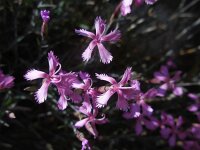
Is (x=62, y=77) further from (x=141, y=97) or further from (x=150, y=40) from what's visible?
(x=150, y=40)

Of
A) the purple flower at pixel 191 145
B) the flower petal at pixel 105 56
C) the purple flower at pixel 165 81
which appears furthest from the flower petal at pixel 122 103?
the purple flower at pixel 191 145

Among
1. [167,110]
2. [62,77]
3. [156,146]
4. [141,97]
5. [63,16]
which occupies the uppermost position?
[63,16]

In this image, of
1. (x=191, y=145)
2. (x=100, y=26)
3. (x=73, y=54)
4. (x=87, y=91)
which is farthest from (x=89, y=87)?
(x=191, y=145)

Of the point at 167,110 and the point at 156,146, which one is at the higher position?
the point at 167,110

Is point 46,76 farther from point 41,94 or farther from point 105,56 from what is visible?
point 105,56

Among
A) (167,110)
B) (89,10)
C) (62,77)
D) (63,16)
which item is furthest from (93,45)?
(167,110)

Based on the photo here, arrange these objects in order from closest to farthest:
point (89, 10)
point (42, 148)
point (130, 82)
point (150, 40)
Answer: point (130, 82), point (42, 148), point (89, 10), point (150, 40)
